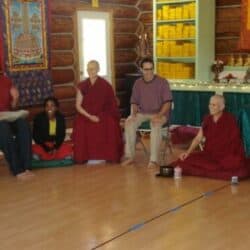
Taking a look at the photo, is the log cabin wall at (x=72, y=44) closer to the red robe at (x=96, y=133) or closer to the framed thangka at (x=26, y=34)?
the framed thangka at (x=26, y=34)

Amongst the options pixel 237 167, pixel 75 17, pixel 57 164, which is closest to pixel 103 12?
pixel 75 17

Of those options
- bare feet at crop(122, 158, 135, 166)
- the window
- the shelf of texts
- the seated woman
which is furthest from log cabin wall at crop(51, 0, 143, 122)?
bare feet at crop(122, 158, 135, 166)

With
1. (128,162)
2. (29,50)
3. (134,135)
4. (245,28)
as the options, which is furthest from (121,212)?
(245,28)

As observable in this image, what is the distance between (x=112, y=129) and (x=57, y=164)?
2.23 ft

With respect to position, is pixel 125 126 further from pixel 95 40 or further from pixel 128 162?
pixel 95 40

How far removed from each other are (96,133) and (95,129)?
4 centimetres

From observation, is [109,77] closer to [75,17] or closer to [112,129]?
[75,17]

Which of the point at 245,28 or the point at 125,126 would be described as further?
the point at 245,28

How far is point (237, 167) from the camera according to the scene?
15.7ft

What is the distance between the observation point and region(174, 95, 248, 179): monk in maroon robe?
15.8 feet

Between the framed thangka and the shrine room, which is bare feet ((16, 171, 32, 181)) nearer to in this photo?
the shrine room

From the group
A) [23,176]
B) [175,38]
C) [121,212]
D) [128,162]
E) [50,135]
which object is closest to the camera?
[121,212]

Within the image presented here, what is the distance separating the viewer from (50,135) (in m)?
5.61

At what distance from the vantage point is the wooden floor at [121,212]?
3.25 meters
